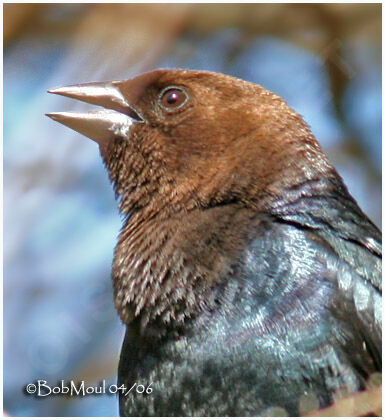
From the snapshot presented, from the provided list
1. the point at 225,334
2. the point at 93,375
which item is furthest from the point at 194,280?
the point at 93,375

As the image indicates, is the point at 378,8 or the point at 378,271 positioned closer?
the point at 378,271

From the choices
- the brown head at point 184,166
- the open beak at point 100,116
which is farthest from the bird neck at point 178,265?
the open beak at point 100,116

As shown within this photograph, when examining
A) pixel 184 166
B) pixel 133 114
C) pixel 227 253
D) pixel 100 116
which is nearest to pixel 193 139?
pixel 184 166

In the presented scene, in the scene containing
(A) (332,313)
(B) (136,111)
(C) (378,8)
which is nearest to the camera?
(A) (332,313)

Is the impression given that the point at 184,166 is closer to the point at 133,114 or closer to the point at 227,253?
the point at 133,114

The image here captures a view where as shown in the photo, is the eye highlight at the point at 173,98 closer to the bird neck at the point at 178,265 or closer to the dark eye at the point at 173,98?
the dark eye at the point at 173,98

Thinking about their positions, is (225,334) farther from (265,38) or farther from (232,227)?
(265,38)

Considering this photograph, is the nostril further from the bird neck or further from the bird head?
the bird neck

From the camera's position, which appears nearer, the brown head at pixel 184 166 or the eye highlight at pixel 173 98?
the brown head at pixel 184 166
